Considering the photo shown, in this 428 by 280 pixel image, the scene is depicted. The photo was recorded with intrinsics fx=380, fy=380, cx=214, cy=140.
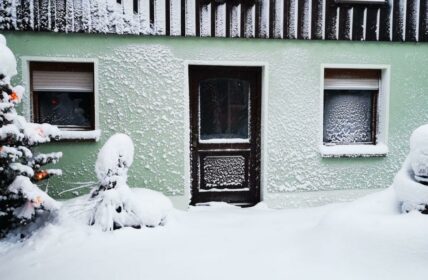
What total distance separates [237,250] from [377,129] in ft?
12.6

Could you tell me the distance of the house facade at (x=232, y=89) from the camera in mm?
5844

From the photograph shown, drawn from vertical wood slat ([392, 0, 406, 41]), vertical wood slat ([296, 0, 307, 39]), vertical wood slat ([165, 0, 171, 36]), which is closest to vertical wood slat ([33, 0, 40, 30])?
vertical wood slat ([165, 0, 171, 36])

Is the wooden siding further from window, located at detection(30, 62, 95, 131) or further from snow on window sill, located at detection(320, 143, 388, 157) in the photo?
snow on window sill, located at detection(320, 143, 388, 157)

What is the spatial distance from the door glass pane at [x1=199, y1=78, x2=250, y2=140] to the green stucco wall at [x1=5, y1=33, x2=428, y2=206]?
431mm

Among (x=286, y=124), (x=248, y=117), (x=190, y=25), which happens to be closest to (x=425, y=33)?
(x=286, y=124)

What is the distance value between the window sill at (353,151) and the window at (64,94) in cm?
390

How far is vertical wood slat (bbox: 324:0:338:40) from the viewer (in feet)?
20.8

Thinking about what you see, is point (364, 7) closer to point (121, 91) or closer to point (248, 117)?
point (248, 117)

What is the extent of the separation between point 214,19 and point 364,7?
8.49 feet

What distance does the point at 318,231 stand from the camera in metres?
4.27

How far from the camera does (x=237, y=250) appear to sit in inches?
171

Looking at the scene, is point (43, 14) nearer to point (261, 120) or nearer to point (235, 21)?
point (235, 21)

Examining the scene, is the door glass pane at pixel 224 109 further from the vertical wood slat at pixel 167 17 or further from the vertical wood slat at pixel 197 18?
the vertical wood slat at pixel 167 17

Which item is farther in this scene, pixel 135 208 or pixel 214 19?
pixel 214 19
